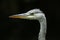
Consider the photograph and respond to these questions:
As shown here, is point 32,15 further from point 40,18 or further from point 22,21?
point 22,21

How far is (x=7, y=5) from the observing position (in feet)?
13.0

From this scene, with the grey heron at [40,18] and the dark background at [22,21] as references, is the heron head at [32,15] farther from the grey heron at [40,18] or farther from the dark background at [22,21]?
the dark background at [22,21]

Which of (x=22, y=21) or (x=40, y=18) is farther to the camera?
(x=22, y=21)

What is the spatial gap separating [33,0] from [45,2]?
168 millimetres

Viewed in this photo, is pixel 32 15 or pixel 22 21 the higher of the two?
pixel 22 21

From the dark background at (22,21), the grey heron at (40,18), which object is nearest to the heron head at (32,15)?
the grey heron at (40,18)

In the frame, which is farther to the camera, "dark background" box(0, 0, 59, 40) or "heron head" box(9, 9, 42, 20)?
"dark background" box(0, 0, 59, 40)

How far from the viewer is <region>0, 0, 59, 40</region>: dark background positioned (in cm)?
392

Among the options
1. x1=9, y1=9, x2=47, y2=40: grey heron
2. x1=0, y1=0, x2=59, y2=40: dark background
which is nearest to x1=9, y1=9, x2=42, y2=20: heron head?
x1=9, y1=9, x2=47, y2=40: grey heron

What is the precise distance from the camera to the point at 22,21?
3900mm

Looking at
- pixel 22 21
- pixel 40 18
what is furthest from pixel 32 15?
pixel 22 21

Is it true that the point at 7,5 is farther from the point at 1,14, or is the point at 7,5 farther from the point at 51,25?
the point at 51,25

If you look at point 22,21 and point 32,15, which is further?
point 22,21

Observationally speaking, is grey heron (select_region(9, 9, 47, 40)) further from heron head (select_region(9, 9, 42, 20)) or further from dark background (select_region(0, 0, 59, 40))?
dark background (select_region(0, 0, 59, 40))
